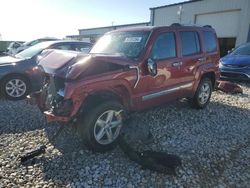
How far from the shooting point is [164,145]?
441 centimetres

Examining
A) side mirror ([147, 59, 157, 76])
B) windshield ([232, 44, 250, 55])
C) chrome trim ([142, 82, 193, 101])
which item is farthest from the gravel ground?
windshield ([232, 44, 250, 55])

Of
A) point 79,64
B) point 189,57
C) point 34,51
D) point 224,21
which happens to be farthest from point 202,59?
point 224,21

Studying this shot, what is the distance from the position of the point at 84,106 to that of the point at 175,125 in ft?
7.03

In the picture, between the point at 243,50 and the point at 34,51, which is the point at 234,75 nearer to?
the point at 243,50

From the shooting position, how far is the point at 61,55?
173 inches

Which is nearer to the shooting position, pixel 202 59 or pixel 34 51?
pixel 202 59

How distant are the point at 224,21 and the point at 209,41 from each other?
13240 millimetres

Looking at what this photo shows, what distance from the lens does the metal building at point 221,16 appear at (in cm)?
1675

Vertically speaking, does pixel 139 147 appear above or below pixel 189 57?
below

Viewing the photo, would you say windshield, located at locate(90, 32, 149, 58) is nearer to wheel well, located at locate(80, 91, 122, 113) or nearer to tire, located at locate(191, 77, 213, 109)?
wheel well, located at locate(80, 91, 122, 113)

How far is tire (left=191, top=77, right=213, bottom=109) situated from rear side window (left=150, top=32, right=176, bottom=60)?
151 cm

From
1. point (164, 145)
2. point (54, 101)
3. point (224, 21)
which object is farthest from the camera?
point (224, 21)

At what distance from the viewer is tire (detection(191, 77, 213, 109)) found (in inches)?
248

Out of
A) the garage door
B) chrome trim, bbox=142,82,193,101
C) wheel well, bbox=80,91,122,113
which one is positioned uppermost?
the garage door
